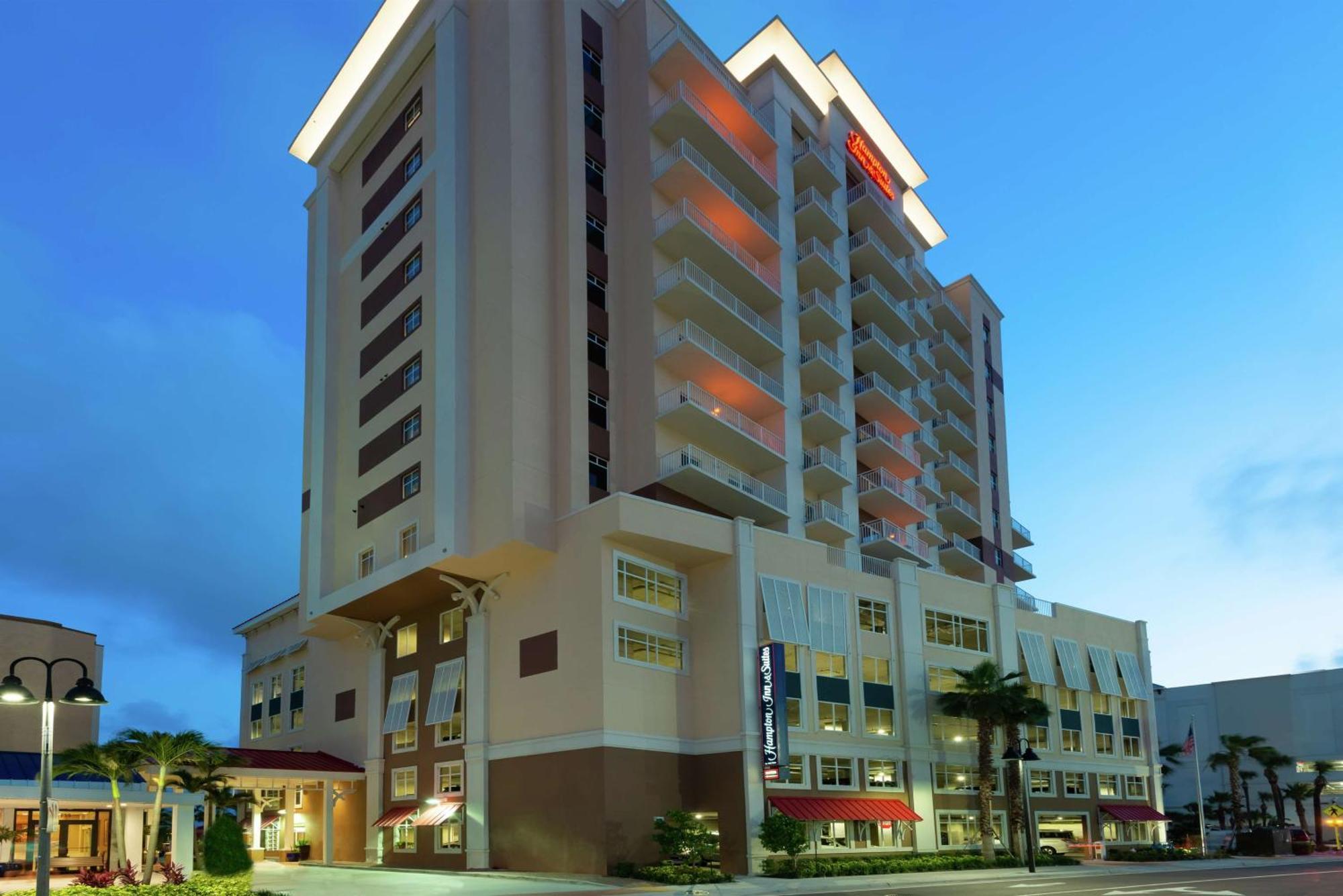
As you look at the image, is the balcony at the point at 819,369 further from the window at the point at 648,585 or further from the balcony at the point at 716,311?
the window at the point at 648,585

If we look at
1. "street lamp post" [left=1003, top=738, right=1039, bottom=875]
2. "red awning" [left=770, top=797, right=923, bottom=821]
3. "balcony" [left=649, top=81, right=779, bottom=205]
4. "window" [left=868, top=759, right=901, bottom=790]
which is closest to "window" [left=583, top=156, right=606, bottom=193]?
"balcony" [left=649, top=81, right=779, bottom=205]

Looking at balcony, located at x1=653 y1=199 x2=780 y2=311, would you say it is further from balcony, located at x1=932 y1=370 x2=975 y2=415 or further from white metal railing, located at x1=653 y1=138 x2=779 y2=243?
balcony, located at x1=932 y1=370 x2=975 y2=415

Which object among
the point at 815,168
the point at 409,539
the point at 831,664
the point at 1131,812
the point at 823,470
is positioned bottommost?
the point at 1131,812

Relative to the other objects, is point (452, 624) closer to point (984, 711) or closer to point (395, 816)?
point (395, 816)

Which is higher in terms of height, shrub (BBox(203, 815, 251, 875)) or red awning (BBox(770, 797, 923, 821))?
shrub (BBox(203, 815, 251, 875))

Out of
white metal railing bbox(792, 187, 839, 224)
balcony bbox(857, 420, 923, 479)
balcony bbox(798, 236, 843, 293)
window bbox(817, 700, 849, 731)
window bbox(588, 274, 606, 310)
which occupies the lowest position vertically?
window bbox(817, 700, 849, 731)

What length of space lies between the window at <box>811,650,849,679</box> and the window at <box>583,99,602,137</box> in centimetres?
2957

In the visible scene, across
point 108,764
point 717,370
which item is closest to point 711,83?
point 717,370

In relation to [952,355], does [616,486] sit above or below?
below

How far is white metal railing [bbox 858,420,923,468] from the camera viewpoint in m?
73.6

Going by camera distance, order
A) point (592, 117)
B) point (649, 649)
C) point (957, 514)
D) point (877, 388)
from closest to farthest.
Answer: point (649, 649) → point (592, 117) → point (877, 388) → point (957, 514)

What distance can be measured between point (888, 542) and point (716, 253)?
70.4ft

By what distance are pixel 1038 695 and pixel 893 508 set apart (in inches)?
563

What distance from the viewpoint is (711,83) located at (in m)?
64.9
